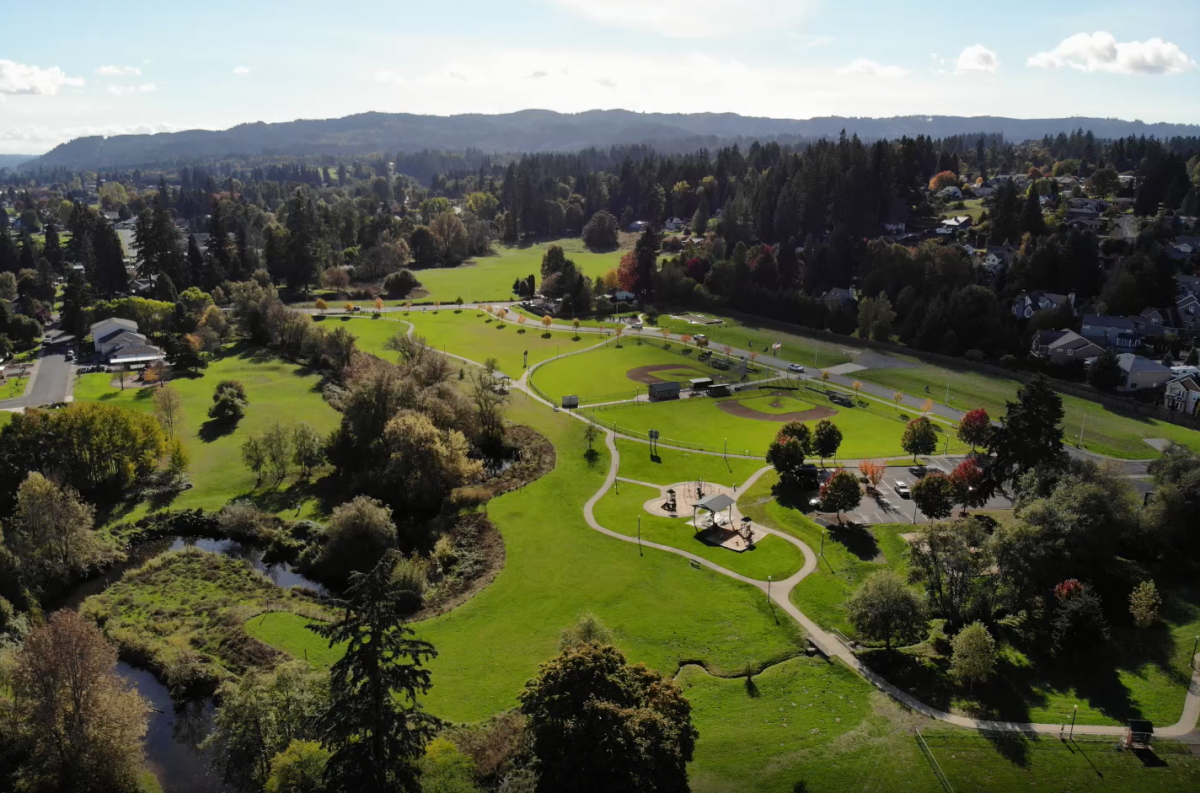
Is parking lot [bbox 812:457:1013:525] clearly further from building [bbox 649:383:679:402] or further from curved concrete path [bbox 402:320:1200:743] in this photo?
building [bbox 649:383:679:402]

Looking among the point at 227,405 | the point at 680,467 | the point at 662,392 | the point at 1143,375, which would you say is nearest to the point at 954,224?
the point at 1143,375

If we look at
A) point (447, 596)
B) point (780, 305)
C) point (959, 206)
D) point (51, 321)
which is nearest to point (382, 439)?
point (447, 596)

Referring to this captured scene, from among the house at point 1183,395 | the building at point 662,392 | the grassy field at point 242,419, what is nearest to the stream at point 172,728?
the grassy field at point 242,419

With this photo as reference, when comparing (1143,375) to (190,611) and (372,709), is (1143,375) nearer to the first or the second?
(372,709)

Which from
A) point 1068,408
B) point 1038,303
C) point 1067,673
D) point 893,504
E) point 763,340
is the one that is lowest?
point 1067,673

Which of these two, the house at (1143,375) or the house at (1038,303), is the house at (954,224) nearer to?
the house at (1038,303)
